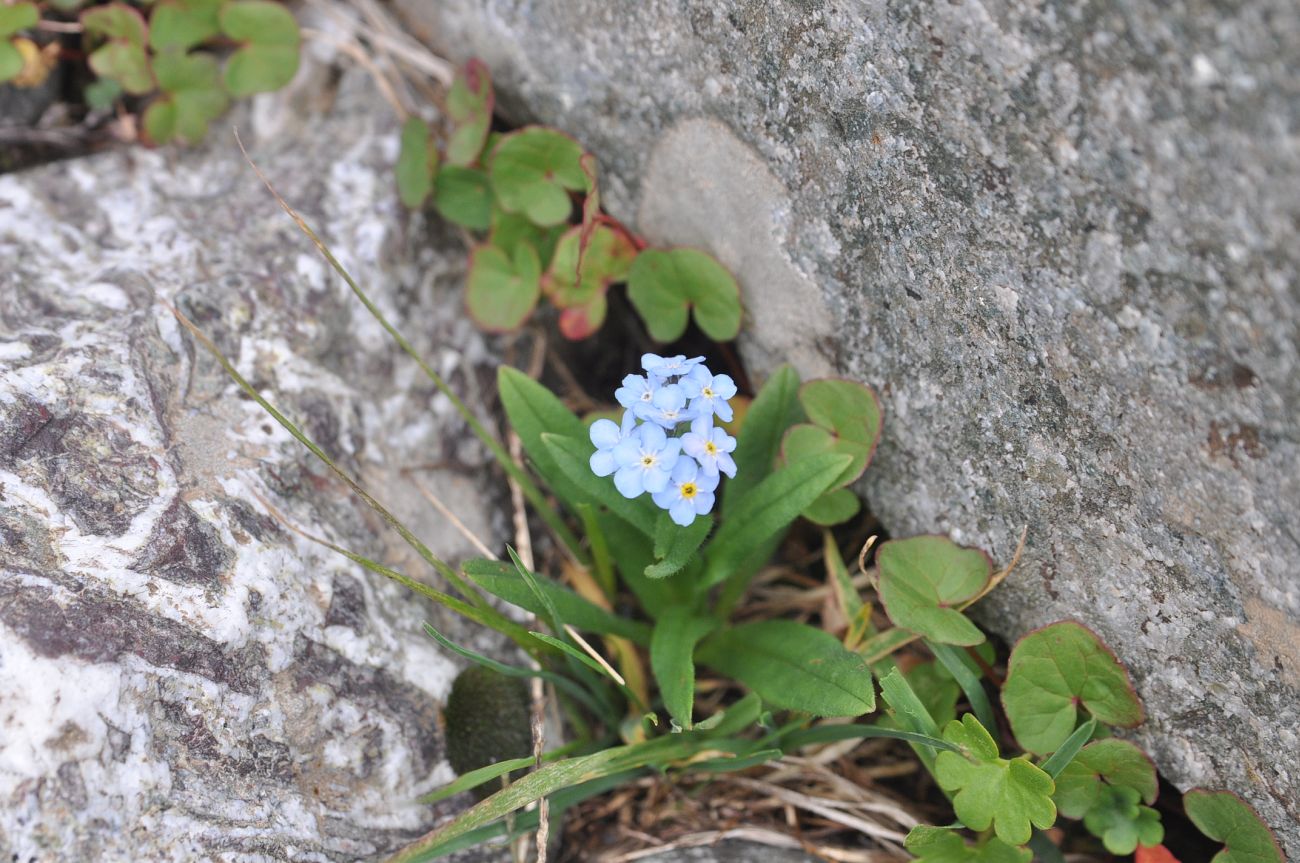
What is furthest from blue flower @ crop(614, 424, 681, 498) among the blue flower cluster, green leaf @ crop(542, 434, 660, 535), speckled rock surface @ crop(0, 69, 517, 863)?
speckled rock surface @ crop(0, 69, 517, 863)

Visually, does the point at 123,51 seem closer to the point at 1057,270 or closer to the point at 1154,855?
the point at 1057,270

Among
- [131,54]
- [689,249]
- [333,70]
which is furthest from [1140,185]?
[131,54]

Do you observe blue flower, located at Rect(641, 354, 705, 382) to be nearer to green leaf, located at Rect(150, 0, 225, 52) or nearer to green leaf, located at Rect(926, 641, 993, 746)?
green leaf, located at Rect(926, 641, 993, 746)

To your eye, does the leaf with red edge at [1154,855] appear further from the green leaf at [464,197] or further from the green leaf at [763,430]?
the green leaf at [464,197]

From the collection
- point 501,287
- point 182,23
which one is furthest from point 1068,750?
point 182,23

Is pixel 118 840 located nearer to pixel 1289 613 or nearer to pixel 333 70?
pixel 1289 613

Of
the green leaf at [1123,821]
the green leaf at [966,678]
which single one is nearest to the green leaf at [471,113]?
the green leaf at [966,678]
